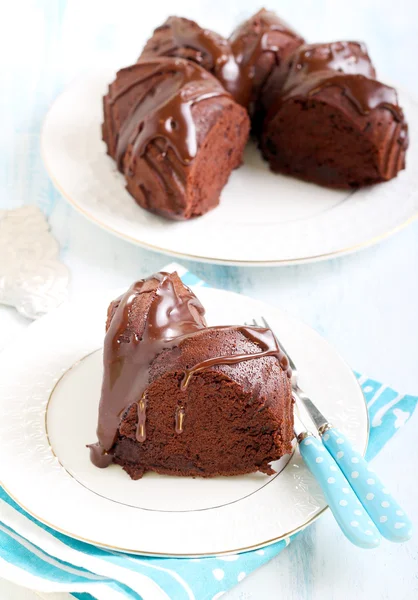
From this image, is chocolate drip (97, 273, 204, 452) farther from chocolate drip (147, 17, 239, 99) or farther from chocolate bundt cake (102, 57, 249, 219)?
chocolate drip (147, 17, 239, 99)

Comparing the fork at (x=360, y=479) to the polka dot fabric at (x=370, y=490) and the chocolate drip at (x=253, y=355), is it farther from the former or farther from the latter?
the chocolate drip at (x=253, y=355)

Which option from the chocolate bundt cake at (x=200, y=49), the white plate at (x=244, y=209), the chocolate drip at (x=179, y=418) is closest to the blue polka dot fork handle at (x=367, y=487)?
the chocolate drip at (x=179, y=418)

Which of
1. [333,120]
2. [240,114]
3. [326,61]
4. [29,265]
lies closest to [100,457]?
[29,265]

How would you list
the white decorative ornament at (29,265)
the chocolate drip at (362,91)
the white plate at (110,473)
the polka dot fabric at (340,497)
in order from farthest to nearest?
the chocolate drip at (362,91) < the white decorative ornament at (29,265) < the white plate at (110,473) < the polka dot fabric at (340,497)

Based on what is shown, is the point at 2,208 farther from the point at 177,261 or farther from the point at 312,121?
the point at 312,121

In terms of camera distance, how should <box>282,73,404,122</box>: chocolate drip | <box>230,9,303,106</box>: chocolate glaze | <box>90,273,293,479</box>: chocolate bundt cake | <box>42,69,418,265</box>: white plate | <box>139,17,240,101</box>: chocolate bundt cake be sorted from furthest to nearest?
<box>230,9,303,106</box>: chocolate glaze → <box>139,17,240,101</box>: chocolate bundt cake → <box>282,73,404,122</box>: chocolate drip → <box>42,69,418,265</box>: white plate → <box>90,273,293,479</box>: chocolate bundt cake

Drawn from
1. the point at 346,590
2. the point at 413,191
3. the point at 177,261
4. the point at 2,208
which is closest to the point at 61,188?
the point at 2,208

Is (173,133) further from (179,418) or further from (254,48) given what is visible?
(179,418)

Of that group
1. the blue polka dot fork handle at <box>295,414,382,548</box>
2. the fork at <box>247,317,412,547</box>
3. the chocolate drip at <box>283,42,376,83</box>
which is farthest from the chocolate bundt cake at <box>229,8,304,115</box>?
the blue polka dot fork handle at <box>295,414,382,548</box>
